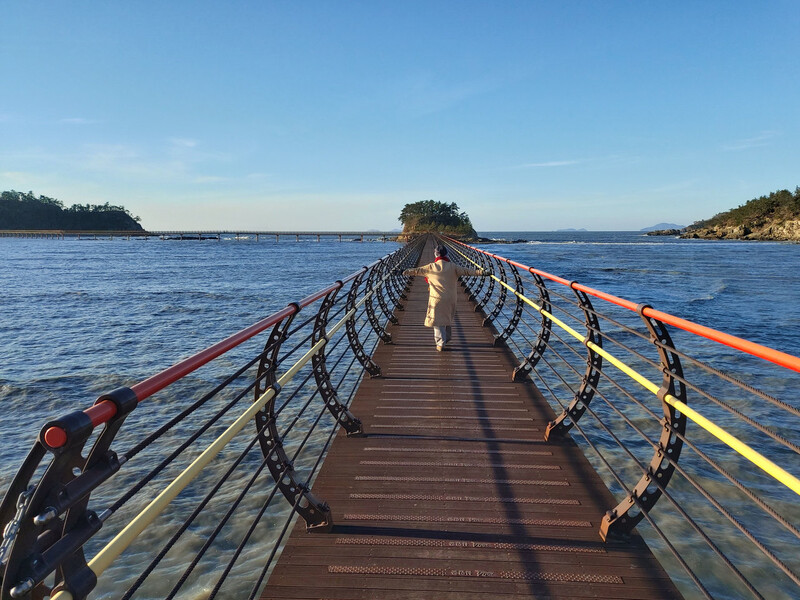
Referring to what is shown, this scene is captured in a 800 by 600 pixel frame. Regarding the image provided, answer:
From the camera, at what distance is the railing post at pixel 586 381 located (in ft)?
13.0

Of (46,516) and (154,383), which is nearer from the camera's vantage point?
(46,516)

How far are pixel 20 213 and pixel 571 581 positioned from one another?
202384mm

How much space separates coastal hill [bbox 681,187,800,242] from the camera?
85.0 metres

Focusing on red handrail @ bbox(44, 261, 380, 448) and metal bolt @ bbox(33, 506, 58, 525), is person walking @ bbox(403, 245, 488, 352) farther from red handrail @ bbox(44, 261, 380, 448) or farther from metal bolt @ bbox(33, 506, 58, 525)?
metal bolt @ bbox(33, 506, 58, 525)

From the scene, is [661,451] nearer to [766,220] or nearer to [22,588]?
[22,588]

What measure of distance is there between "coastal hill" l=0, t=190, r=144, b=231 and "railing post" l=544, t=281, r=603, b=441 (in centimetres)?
19369

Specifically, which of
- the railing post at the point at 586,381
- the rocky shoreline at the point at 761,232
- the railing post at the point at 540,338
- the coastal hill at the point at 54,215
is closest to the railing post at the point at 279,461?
the railing post at the point at 586,381

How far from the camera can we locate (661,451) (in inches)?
105

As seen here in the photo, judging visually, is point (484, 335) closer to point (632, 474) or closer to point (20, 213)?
point (632, 474)

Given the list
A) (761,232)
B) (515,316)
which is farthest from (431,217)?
(515,316)

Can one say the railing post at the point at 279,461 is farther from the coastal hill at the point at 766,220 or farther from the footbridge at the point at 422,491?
the coastal hill at the point at 766,220

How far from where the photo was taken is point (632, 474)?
6238mm

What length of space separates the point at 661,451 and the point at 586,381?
1.46 metres

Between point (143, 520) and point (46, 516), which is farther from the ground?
point (46, 516)
